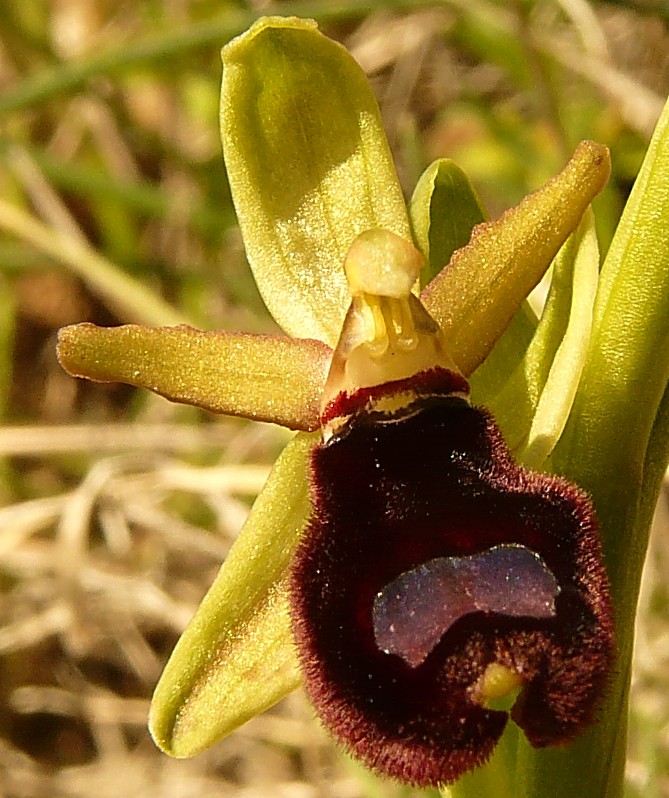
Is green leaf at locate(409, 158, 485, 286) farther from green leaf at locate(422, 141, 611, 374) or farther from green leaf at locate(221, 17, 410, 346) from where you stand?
green leaf at locate(422, 141, 611, 374)

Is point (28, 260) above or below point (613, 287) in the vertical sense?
below

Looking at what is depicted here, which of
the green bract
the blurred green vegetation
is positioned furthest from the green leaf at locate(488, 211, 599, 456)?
the blurred green vegetation

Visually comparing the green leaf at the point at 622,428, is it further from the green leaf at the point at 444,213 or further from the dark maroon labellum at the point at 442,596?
the green leaf at the point at 444,213

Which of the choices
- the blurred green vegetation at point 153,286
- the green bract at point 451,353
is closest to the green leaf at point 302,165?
Result: the green bract at point 451,353

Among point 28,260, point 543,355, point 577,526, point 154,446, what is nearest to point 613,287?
point 543,355

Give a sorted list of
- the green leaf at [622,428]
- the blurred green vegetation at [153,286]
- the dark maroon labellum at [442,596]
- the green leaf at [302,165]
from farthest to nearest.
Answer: the blurred green vegetation at [153,286] → the green leaf at [302,165] → the green leaf at [622,428] → the dark maroon labellum at [442,596]

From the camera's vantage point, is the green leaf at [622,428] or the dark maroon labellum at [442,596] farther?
the green leaf at [622,428]

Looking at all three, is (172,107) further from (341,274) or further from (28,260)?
(341,274)
